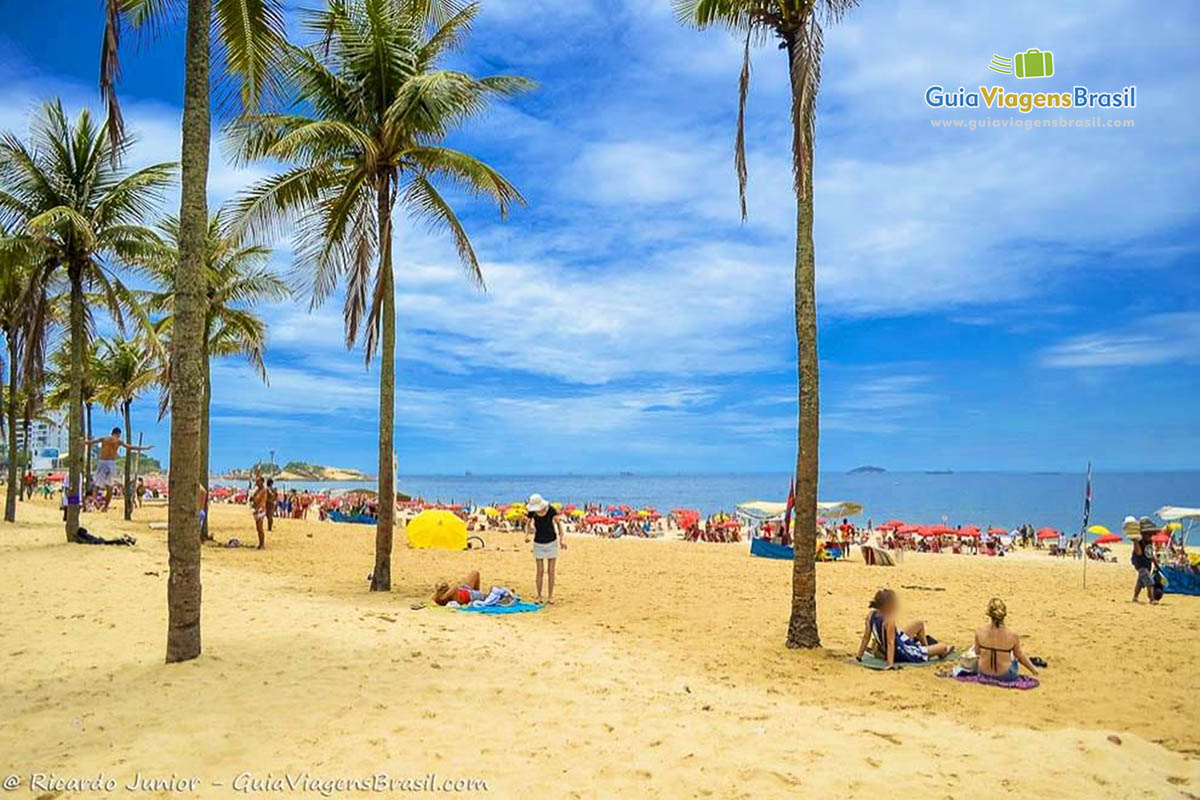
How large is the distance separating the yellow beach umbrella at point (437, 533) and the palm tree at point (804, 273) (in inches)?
499

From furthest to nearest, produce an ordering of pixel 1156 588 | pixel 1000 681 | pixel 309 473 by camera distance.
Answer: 1. pixel 309 473
2. pixel 1156 588
3. pixel 1000 681

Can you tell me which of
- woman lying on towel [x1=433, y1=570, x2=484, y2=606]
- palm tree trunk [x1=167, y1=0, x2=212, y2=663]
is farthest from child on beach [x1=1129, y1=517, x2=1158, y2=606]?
palm tree trunk [x1=167, y1=0, x2=212, y2=663]

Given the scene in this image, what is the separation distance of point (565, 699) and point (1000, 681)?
4356mm

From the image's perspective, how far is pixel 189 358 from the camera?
6.44 m

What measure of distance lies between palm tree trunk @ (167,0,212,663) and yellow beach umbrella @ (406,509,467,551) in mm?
13087

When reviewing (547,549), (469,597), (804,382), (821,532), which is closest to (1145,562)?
(804,382)

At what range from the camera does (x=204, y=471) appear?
21438 mm

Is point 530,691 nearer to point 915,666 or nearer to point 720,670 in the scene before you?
point 720,670

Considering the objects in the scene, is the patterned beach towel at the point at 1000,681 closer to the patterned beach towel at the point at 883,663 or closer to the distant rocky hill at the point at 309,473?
the patterned beach towel at the point at 883,663

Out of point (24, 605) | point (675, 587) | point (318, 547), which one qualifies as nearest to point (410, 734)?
point (24, 605)

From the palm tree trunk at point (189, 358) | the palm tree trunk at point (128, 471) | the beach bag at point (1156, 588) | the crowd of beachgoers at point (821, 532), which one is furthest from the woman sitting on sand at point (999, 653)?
the palm tree trunk at point (128, 471)

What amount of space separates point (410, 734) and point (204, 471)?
19451 mm

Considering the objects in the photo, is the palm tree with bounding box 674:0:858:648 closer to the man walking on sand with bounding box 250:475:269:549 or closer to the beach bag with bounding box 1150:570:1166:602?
the beach bag with bounding box 1150:570:1166:602

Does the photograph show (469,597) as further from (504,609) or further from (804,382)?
(804,382)
